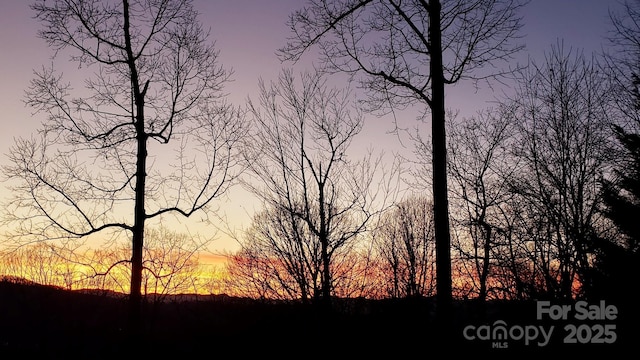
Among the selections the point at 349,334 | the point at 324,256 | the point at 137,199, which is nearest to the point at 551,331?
the point at 349,334

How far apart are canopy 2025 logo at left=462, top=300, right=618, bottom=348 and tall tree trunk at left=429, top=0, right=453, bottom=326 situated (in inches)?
88.7

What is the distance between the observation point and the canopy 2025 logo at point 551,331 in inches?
362

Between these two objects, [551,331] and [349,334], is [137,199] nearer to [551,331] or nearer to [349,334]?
[349,334]

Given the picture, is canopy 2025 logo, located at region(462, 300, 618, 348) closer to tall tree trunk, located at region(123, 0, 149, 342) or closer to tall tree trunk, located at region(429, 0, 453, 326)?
tall tree trunk, located at region(429, 0, 453, 326)

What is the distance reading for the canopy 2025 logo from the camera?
920cm

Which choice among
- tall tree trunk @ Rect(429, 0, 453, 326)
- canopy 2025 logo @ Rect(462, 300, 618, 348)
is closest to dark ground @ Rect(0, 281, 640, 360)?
canopy 2025 logo @ Rect(462, 300, 618, 348)

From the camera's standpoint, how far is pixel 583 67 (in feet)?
46.7

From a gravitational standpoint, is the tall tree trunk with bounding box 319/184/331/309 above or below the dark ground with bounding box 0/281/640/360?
above

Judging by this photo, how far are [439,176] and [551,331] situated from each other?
4.30m

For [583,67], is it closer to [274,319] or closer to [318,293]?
[318,293]

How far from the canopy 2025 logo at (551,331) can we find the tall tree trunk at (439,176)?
225cm

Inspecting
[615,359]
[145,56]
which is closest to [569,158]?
[615,359]

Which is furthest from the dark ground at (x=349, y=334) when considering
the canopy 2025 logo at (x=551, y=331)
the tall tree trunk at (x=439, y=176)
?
the tall tree trunk at (x=439, y=176)

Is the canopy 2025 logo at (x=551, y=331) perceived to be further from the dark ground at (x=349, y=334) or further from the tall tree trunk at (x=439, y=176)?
the tall tree trunk at (x=439, y=176)
